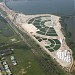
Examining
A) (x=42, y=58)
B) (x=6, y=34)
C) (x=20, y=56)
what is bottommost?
(x=42, y=58)

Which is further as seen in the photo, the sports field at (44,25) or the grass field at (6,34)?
the sports field at (44,25)

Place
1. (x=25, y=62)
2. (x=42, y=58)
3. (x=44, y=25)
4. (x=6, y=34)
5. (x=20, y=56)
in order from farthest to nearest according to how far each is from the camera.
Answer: (x=44, y=25)
(x=6, y=34)
(x=20, y=56)
(x=42, y=58)
(x=25, y=62)

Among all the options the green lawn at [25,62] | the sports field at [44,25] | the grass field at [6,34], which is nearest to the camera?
the green lawn at [25,62]

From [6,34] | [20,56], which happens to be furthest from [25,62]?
[6,34]

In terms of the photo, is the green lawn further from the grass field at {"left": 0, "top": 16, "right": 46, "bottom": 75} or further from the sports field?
the sports field

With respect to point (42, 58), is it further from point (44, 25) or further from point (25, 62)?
point (44, 25)

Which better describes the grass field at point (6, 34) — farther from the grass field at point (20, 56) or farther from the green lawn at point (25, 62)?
the green lawn at point (25, 62)

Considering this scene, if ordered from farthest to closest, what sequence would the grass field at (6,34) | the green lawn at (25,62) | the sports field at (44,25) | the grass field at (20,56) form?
1. the sports field at (44,25)
2. the grass field at (6,34)
3. the grass field at (20,56)
4. the green lawn at (25,62)

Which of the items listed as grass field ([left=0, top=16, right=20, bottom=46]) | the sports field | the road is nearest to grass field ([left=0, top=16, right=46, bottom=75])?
grass field ([left=0, top=16, right=20, bottom=46])

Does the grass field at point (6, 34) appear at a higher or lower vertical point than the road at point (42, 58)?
higher

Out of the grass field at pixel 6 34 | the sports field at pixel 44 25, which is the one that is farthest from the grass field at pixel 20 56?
the sports field at pixel 44 25

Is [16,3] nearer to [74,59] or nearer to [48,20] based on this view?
[48,20]
